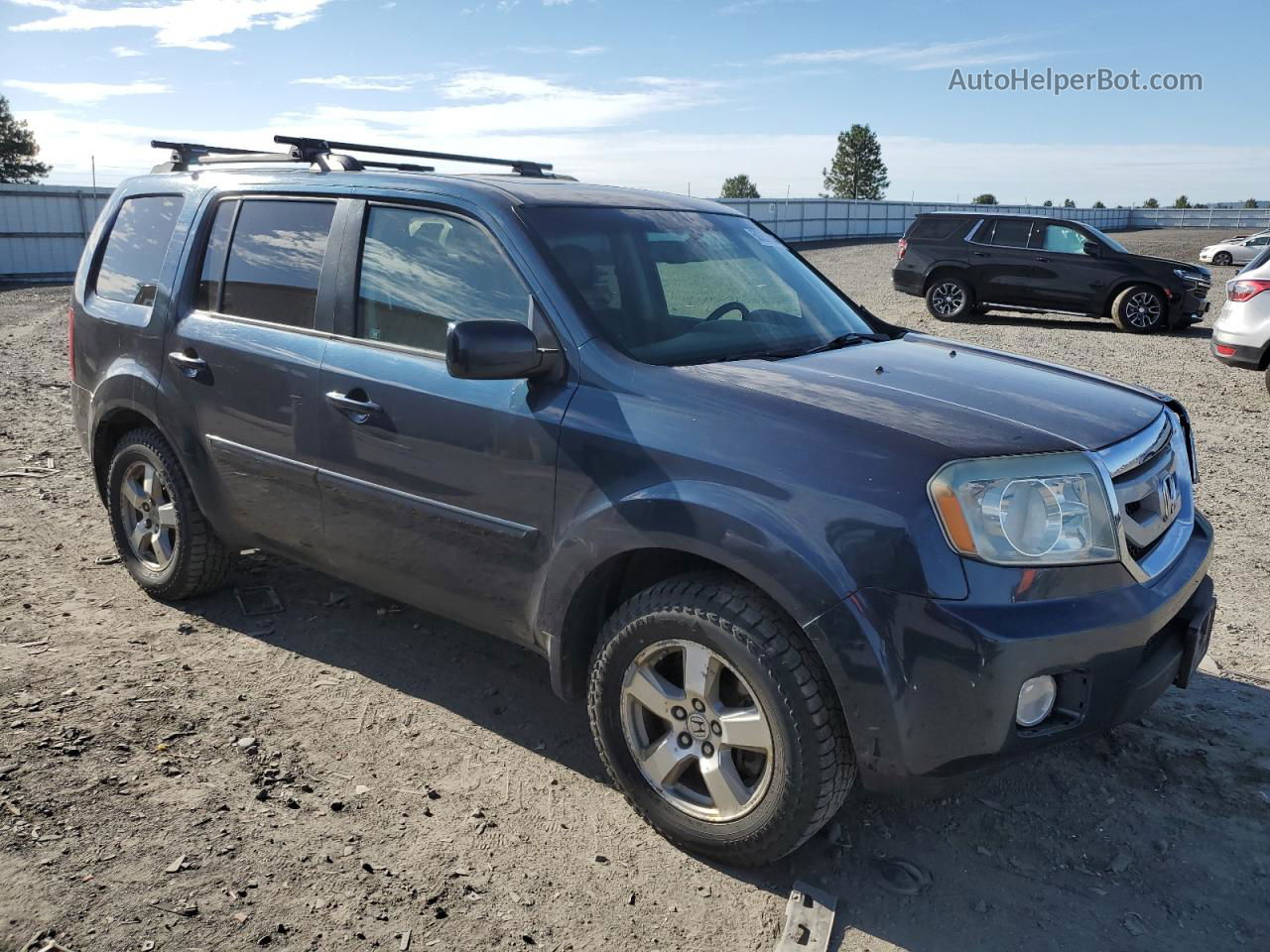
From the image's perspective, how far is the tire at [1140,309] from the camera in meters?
15.3

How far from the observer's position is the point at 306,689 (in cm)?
404

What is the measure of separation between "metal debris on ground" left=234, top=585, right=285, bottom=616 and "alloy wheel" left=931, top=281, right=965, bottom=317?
13.6m

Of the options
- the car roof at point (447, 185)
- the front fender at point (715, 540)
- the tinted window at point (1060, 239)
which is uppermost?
the tinted window at point (1060, 239)

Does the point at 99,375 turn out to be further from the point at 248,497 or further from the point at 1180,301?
the point at 1180,301

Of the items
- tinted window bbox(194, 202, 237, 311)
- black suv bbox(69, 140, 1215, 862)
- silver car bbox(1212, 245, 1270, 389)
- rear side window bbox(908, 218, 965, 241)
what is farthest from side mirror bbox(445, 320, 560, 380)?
rear side window bbox(908, 218, 965, 241)

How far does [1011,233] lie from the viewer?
1616cm

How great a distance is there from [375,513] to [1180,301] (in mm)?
14766

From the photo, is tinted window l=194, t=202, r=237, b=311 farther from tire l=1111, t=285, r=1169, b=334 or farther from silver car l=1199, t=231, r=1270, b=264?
silver car l=1199, t=231, r=1270, b=264

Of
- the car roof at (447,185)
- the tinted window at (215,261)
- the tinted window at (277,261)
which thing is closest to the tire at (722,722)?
the car roof at (447,185)

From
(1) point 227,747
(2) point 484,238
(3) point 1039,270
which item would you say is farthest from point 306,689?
(3) point 1039,270

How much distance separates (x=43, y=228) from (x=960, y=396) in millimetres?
26917

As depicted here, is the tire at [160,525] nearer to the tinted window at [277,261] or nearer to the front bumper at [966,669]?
the tinted window at [277,261]

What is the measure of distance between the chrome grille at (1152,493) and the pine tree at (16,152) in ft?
228

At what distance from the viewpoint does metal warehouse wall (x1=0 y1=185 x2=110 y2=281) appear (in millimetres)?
24141
